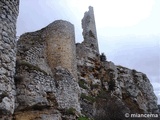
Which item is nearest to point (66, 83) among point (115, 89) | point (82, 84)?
point (82, 84)

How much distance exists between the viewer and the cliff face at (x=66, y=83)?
7.32m

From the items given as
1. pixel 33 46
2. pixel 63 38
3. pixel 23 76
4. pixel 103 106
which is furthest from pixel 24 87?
pixel 103 106

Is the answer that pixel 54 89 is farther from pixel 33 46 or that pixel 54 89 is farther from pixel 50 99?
pixel 33 46

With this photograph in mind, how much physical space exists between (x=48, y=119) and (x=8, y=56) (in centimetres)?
339

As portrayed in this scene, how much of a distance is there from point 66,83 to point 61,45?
16.4 feet

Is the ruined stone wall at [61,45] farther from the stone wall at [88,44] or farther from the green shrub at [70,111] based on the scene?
the stone wall at [88,44]

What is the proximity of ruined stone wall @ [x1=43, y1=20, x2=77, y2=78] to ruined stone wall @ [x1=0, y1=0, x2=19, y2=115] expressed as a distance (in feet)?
28.3

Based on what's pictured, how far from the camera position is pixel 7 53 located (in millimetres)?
5406

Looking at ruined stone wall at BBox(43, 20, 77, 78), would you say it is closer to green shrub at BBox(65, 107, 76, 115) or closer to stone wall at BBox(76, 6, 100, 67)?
green shrub at BBox(65, 107, 76, 115)

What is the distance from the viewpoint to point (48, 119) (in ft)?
26.6

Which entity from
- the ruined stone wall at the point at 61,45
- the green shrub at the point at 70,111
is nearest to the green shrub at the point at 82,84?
the ruined stone wall at the point at 61,45

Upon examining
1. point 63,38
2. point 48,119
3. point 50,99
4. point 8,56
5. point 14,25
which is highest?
point 63,38

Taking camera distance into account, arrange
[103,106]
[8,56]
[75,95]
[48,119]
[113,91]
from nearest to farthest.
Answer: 1. [8,56]
2. [48,119]
3. [75,95]
4. [103,106]
5. [113,91]

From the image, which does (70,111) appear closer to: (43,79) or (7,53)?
(43,79)
